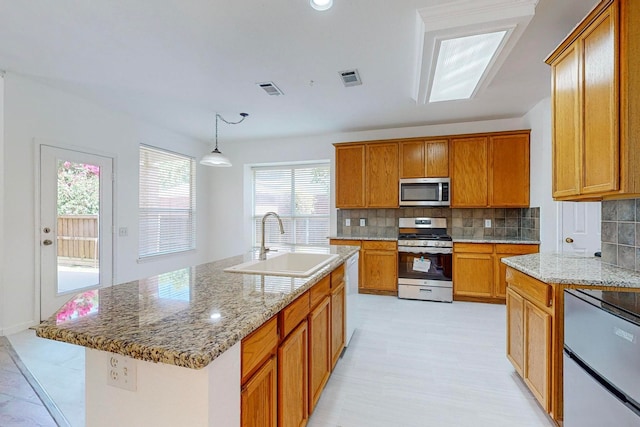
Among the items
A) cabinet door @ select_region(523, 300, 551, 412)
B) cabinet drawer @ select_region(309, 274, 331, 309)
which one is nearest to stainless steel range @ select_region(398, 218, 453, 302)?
cabinet door @ select_region(523, 300, 551, 412)

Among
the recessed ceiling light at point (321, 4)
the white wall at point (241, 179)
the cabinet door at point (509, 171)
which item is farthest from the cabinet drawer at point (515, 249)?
the recessed ceiling light at point (321, 4)

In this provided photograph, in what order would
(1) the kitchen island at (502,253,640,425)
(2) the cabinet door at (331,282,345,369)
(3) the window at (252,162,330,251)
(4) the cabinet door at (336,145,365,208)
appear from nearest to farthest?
(1) the kitchen island at (502,253,640,425), (2) the cabinet door at (331,282,345,369), (4) the cabinet door at (336,145,365,208), (3) the window at (252,162,330,251)

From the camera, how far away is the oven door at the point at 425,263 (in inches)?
158

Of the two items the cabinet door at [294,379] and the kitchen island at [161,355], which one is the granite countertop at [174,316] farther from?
the cabinet door at [294,379]

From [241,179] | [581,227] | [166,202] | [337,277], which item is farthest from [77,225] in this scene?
[581,227]

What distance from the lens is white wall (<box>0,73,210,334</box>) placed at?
286 cm

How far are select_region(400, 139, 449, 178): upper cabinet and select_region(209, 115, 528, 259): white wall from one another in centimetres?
104

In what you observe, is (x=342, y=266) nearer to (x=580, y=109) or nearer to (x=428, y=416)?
(x=428, y=416)

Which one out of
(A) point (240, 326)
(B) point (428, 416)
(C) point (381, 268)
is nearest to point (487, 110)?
(C) point (381, 268)

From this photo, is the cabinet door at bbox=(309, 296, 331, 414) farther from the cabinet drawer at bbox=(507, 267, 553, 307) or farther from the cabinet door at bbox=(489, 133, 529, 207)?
the cabinet door at bbox=(489, 133, 529, 207)

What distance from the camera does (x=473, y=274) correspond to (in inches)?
155

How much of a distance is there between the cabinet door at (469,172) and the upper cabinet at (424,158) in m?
0.12

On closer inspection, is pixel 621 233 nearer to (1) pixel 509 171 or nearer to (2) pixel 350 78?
(1) pixel 509 171

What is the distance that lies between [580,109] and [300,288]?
1984 millimetres
